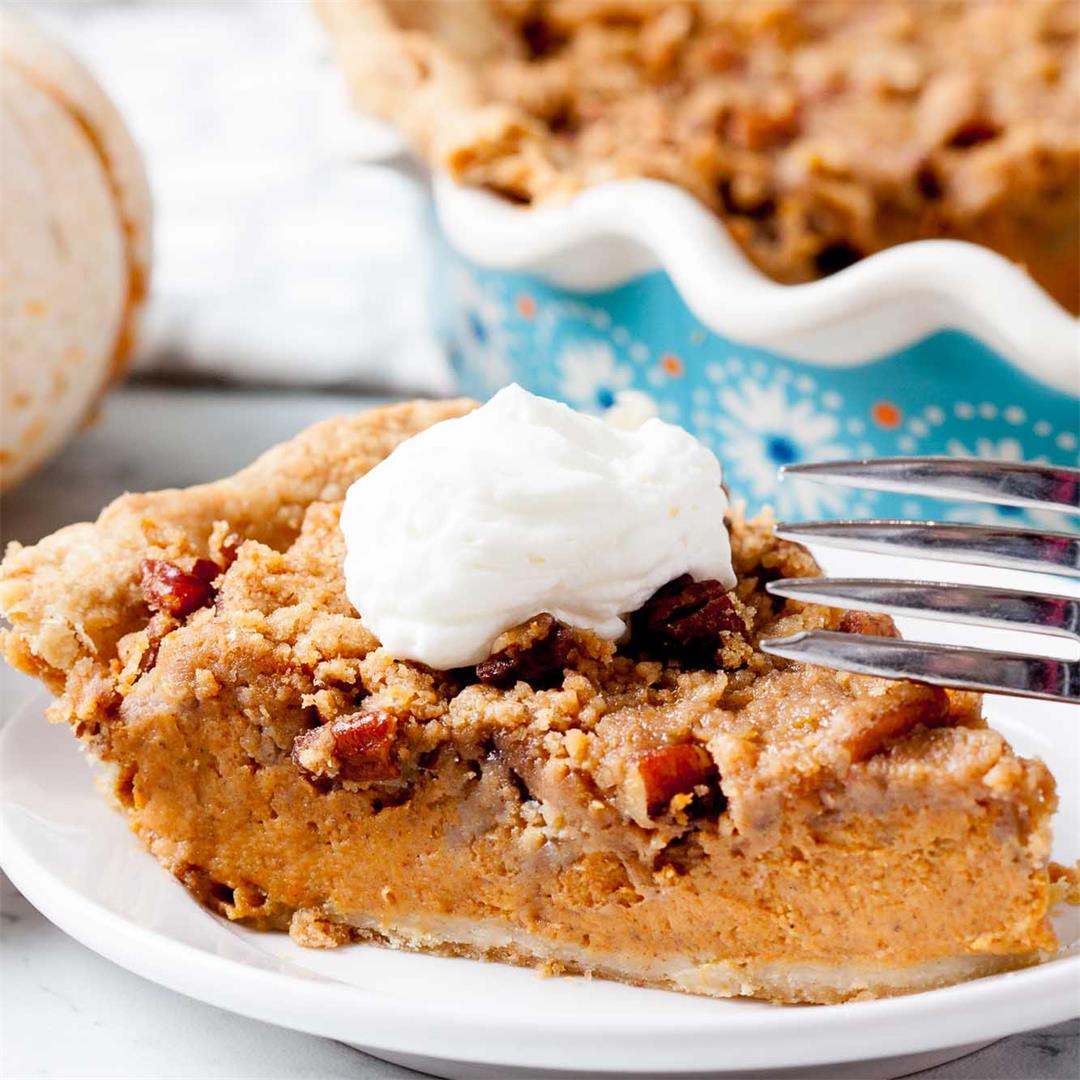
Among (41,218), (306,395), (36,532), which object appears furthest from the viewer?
(306,395)

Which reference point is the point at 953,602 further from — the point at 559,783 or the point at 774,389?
the point at 774,389

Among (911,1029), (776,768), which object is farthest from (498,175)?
(911,1029)

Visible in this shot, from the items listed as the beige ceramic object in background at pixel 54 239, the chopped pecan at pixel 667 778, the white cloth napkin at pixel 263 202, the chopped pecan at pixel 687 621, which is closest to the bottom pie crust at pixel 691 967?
the chopped pecan at pixel 667 778

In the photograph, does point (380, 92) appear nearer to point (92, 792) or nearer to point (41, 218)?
point (41, 218)

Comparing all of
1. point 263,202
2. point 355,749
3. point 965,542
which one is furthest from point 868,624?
point 263,202

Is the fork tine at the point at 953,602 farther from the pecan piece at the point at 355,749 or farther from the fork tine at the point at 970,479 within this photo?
the pecan piece at the point at 355,749
